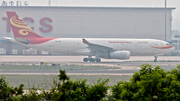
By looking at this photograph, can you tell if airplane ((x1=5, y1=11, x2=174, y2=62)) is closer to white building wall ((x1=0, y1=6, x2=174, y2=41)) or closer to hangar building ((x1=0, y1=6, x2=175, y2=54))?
hangar building ((x1=0, y1=6, x2=175, y2=54))

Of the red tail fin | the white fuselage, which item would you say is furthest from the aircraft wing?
the red tail fin

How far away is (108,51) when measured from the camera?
39.3 m

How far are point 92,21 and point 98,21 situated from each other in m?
1.67

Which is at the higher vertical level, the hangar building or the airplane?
the hangar building

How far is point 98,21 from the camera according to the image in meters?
70.1

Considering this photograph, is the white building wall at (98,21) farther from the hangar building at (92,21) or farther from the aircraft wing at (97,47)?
the aircraft wing at (97,47)

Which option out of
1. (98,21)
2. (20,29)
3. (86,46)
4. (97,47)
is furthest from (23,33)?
(98,21)

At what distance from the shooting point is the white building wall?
68.9 meters

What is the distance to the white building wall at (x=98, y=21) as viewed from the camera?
68875 mm

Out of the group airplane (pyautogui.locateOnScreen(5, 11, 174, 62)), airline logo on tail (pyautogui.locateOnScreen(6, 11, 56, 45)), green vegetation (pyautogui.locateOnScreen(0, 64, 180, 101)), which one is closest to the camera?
green vegetation (pyautogui.locateOnScreen(0, 64, 180, 101))

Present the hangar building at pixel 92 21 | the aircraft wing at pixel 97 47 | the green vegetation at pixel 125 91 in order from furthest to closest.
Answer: the hangar building at pixel 92 21 < the aircraft wing at pixel 97 47 < the green vegetation at pixel 125 91

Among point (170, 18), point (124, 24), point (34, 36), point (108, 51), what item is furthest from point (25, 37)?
point (170, 18)

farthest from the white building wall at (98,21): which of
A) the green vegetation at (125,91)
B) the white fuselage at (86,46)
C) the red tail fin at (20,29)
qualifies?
the green vegetation at (125,91)

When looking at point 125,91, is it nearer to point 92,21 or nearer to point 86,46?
point 86,46
